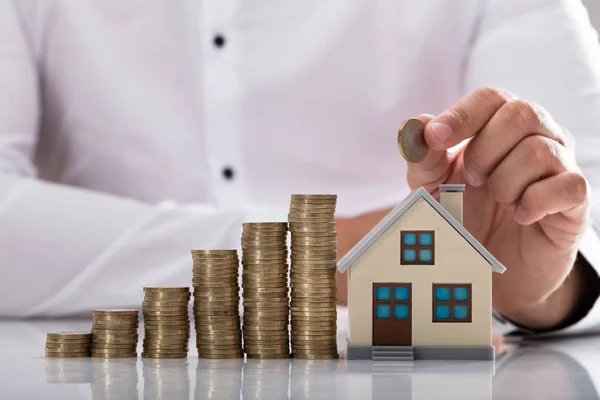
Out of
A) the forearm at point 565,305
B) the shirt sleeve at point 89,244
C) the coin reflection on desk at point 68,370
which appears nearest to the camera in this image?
the coin reflection on desk at point 68,370

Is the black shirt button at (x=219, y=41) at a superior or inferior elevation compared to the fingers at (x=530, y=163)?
superior

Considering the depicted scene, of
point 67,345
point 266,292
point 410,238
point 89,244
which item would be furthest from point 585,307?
point 89,244

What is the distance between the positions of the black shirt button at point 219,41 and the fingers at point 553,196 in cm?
104

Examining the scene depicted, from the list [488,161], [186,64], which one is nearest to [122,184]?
[186,64]

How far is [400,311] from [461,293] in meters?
0.08

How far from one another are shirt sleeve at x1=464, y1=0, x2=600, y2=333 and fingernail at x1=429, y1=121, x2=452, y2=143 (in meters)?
0.62

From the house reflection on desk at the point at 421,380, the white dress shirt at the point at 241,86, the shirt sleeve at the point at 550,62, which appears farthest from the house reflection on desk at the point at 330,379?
the white dress shirt at the point at 241,86

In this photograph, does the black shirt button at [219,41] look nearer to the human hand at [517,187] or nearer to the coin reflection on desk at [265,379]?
the human hand at [517,187]

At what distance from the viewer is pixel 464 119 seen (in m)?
1.12

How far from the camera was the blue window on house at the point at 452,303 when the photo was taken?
108 centimetres

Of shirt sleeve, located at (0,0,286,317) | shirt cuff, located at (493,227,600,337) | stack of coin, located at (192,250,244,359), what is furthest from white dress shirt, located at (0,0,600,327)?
stack of coin, located at (192,250,244,359)

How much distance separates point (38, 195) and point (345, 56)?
0.74 meters

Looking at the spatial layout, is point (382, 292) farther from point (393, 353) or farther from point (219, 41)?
point (219, 41)

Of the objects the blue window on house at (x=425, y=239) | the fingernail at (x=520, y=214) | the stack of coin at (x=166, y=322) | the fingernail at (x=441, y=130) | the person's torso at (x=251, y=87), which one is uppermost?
the person's torso at (x=251, y=87)
